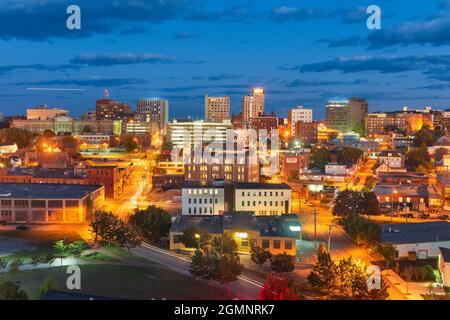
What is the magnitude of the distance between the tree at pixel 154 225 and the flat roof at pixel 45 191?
4.61 m

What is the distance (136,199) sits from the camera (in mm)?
27359

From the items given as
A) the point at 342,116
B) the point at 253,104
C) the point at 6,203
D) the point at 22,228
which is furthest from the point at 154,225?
the point at 253,104

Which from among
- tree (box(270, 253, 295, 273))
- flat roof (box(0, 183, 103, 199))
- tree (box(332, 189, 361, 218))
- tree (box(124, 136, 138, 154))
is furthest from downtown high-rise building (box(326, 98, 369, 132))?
tree (box(270, 253, 295, 273))

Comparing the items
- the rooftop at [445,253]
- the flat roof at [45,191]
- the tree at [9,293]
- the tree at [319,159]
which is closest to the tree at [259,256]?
the rooftop at [445,253]

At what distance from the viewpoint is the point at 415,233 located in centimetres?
1698

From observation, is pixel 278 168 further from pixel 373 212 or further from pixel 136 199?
pixel 373 212

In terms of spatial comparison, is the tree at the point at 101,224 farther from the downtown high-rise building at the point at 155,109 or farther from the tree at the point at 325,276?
the downtown high-rise building at the point at 155,109

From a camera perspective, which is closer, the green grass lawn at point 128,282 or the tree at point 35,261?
the green grass lawn at point 128,282

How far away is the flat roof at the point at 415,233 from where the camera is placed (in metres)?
16.2

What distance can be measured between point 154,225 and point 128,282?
5088 millimetres

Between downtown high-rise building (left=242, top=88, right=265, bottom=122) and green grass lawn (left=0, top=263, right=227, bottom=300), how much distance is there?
73.0 meters

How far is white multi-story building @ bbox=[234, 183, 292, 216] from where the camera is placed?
22.6 meters

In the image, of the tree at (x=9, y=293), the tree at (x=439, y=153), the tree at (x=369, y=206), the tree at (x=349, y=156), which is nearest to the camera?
the tree at (x=9, y=293)

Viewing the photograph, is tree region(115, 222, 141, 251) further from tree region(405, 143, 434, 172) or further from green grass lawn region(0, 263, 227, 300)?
tree region(405, 143, 434, 172)
